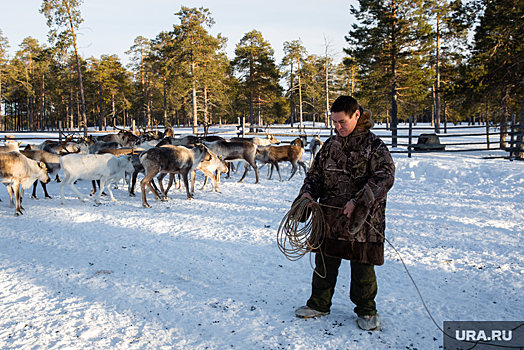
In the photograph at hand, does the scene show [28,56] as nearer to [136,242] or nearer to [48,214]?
[48,214]

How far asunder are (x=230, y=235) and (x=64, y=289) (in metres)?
2.57

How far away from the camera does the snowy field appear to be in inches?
110

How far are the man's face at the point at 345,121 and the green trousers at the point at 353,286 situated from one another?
1144mm

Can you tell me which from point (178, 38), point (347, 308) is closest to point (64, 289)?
point (347, 308)

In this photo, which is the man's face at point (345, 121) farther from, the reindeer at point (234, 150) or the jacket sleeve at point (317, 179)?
the reindeer at point (234, 150)

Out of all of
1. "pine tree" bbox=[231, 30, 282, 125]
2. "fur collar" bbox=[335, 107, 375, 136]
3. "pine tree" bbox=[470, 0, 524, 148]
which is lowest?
"fur collar" bbox=[335, 107, 375, 136]

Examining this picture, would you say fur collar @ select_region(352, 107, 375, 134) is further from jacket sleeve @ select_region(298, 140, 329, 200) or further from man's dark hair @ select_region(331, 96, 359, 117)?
jacket sleeve @ select_region(298, 140, 329, 200)

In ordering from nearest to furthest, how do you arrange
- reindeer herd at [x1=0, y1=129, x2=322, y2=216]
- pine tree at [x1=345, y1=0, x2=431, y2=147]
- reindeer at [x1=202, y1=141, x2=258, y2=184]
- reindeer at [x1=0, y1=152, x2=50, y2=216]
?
reindeer at [x1=0, y1=152, x2=50, y2=216]
reindeer herd at [x1=0, y1=129, x2=322, y2=216]
reindeer at [x1=202, y1=141, x2=258, y2=184]
pine tree at [x1=345, y1=0, x2=431, y2=147]

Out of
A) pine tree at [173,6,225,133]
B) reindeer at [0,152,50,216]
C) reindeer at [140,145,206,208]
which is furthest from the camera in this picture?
pine tree at [173,6,225,133]

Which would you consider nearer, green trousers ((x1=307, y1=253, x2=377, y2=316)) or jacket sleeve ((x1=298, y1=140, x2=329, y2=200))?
green trousers ((x1=307, y1=253, x2=377, y2=316))

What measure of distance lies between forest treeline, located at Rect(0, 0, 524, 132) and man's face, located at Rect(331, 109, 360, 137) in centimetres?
1454

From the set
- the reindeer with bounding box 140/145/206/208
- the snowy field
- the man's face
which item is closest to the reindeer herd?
the reindeer with bounding box 140/145/206/208

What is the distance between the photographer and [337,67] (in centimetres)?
5025

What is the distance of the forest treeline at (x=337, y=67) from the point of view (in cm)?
1454
